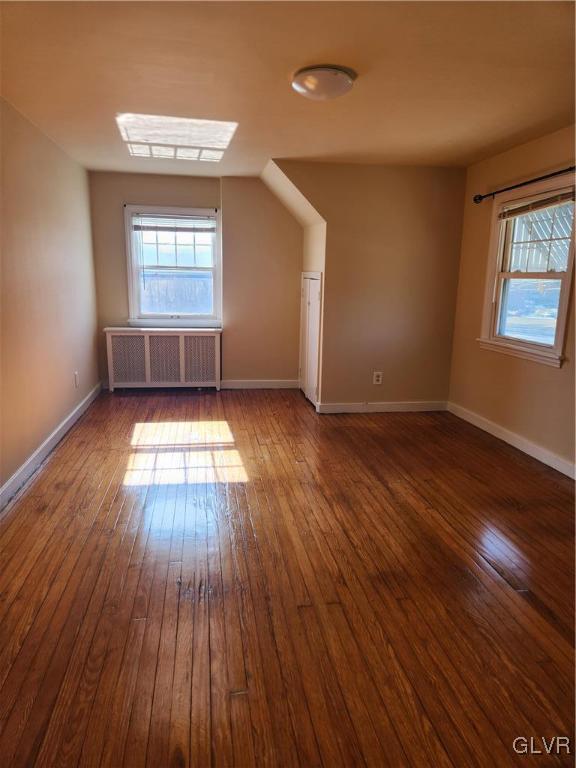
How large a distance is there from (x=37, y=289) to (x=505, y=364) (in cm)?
381

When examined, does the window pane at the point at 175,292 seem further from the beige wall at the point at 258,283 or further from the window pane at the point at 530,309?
the window pane at the point at 530,309

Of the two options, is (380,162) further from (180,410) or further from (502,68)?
(180,410)

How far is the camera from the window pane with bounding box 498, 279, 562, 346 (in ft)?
11.5

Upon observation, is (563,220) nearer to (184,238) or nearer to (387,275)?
(387,275)

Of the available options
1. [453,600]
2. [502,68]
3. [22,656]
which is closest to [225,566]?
[22,656]

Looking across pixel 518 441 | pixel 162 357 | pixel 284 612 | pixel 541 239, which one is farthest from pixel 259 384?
pixel 284 612

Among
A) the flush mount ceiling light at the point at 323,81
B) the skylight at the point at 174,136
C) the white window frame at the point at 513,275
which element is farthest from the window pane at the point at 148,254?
the white window frame at the point at 513,275

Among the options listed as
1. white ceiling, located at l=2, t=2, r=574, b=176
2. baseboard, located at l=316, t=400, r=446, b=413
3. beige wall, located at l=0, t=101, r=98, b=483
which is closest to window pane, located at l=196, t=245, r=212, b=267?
beige wall, located at l=0, t=101, r=98, b=483

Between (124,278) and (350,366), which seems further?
(124,278)

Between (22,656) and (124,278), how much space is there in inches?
174

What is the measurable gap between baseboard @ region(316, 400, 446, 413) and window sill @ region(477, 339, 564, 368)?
2.92 feet

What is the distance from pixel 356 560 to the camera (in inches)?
91.6

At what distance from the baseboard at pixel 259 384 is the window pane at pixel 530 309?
252cm

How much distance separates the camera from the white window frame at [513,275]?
→ 3.31 meters
